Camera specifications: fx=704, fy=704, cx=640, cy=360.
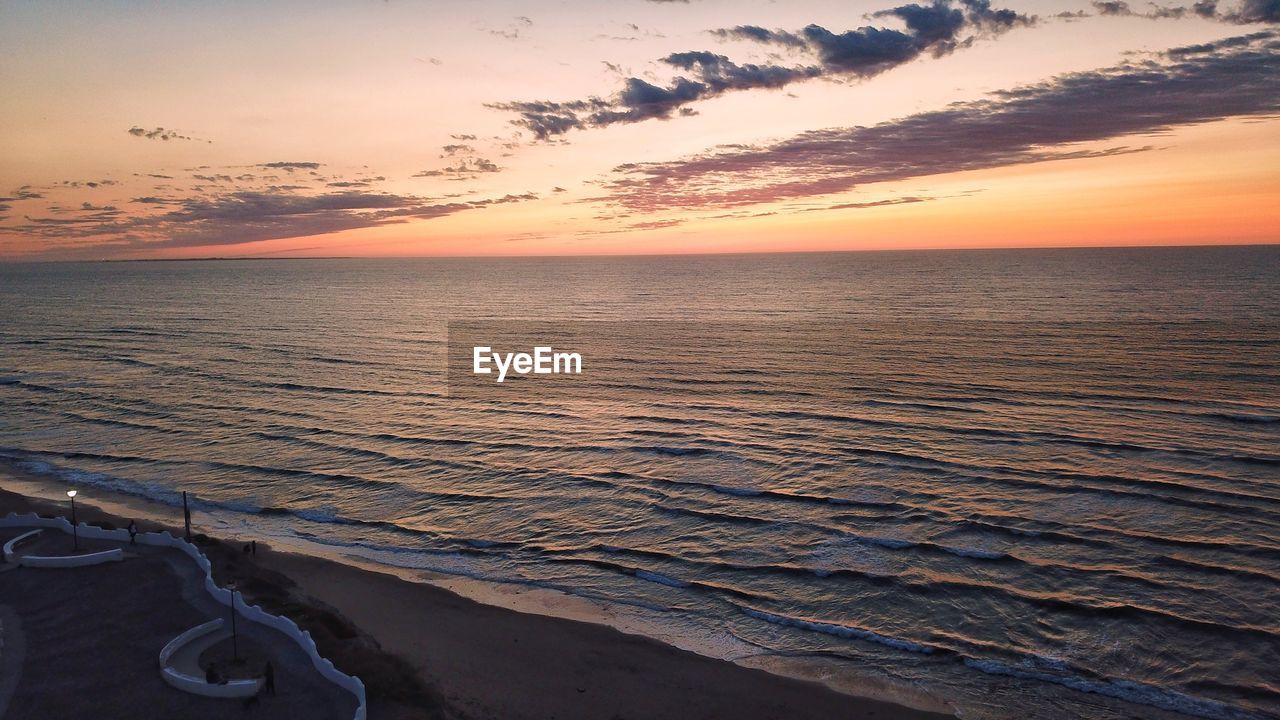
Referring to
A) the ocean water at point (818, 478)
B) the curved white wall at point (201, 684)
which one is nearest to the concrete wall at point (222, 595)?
the curved white wall at point (201, 684)

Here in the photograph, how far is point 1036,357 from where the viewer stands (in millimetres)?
58438

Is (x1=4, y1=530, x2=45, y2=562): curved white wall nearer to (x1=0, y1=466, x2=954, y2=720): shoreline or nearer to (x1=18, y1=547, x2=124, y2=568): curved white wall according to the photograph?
(x1=18, y1=547, x2=124, y2=568): curved white wall

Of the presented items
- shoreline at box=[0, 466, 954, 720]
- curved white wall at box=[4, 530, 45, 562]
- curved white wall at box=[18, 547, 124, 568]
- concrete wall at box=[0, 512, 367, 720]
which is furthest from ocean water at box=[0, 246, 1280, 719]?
curved white wall at box=[4, 530, 45, 562]

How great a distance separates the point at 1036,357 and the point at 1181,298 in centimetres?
6338

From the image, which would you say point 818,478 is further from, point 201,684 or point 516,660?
point 201,684

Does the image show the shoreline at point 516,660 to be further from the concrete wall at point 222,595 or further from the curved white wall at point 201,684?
the curved white wall at point 201,684

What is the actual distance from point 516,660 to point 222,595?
33.1 feet

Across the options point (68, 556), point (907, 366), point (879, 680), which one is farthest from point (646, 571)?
point (907, 366)

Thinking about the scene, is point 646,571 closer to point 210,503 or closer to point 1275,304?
point 210,503

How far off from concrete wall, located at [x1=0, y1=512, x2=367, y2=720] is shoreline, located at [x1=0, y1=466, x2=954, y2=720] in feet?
2.45

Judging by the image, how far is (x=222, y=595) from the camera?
22797mm

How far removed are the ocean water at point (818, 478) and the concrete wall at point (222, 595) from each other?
14.2ft

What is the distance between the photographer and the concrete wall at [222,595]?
18375 millimetres

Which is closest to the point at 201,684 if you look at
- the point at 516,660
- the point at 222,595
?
the point at 222,595
